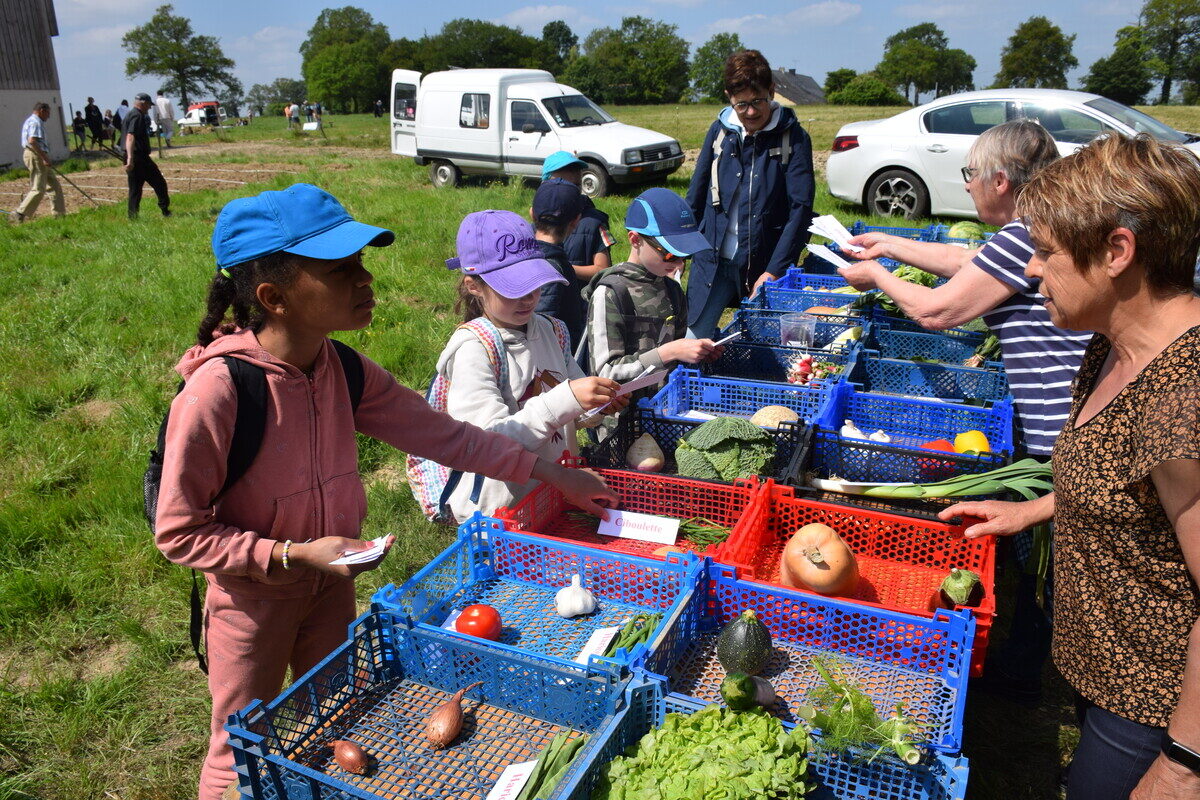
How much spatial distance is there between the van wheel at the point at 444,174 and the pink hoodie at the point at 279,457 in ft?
47.5

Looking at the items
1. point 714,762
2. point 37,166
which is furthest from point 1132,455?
point 37,166

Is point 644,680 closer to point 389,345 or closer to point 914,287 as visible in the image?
point 914,287

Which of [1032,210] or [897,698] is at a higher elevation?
[1032,210]

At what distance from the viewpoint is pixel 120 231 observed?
465 inches

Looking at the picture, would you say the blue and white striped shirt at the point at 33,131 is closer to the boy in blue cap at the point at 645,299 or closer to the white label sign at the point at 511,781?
the boy in blue cap at the point at 645,299

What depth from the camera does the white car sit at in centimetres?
957

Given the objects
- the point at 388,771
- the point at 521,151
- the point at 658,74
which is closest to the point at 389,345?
the point at 388,771

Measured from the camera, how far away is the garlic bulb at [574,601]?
6.81ft

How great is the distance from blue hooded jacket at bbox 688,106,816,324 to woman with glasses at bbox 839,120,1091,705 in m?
1.98

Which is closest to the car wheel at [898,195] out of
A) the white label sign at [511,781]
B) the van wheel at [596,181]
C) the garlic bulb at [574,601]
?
the van wheel at [596,181]

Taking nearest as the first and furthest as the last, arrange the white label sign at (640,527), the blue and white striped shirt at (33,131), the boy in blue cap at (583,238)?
the white label sign at (640,527) < the boy in blue cap at (583,238) < the blue and white striped shirt at (33,131)

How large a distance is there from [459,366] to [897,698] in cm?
160

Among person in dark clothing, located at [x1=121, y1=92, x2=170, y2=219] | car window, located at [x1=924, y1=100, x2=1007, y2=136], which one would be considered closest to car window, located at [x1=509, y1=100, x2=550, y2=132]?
person in dark clothing, located at [x1=121, y1=92, x2=170, y2=219]

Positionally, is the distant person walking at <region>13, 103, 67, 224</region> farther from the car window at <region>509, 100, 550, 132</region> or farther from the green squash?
the green squash
